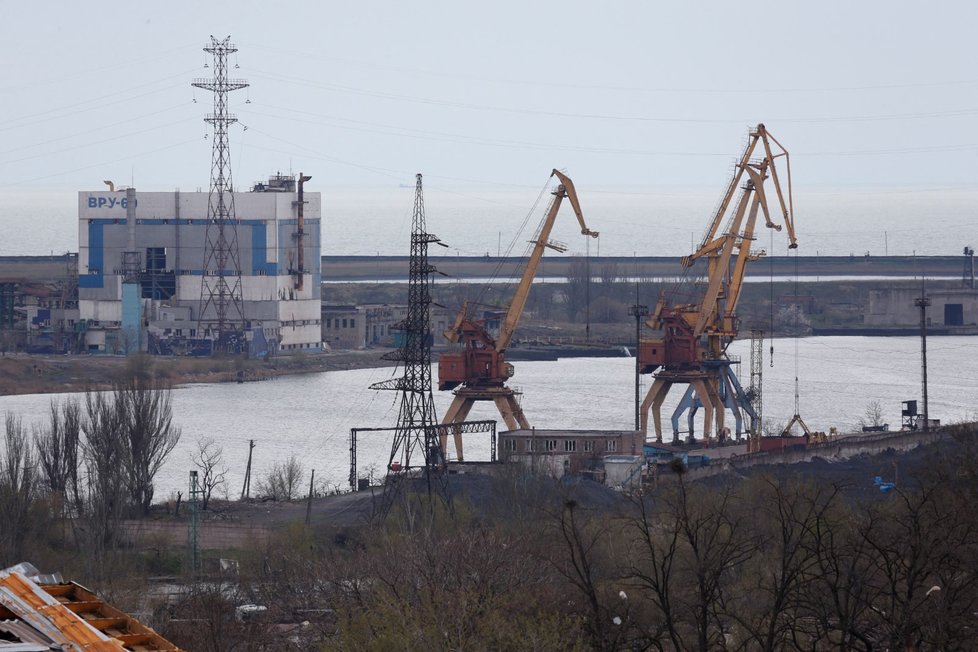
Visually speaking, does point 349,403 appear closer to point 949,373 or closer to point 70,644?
point 949,373

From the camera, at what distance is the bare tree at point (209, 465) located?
13896mm

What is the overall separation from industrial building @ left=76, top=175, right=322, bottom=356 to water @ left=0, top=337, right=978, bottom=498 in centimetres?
190

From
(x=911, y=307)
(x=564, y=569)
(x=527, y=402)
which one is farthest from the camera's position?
(x=911, y=307)

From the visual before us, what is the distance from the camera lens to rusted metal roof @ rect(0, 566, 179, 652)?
2.86 meters

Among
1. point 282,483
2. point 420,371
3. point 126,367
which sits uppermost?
point 420,371

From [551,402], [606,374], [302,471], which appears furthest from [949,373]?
[302,471]

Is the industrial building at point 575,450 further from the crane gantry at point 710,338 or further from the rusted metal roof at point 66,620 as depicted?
the rusted metal roof at point 66,620

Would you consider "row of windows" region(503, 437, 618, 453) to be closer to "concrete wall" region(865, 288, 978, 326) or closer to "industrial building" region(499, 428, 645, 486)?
"industrial building" region(499, 428, 645, 486)

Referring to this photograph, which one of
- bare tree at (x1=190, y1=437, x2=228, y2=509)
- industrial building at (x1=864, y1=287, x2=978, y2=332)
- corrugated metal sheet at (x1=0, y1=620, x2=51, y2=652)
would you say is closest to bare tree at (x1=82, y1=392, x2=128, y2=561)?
bare tree at (x1=190, y1=437, x2=228, y2=509)

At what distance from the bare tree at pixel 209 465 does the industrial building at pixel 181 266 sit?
1070 centimetres

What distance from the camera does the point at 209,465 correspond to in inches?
611

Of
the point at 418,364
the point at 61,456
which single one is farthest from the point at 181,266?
the point at 418,364

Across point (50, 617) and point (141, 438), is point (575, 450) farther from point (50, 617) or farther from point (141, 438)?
point (50, 617)

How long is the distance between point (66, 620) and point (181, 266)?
27132 mm
